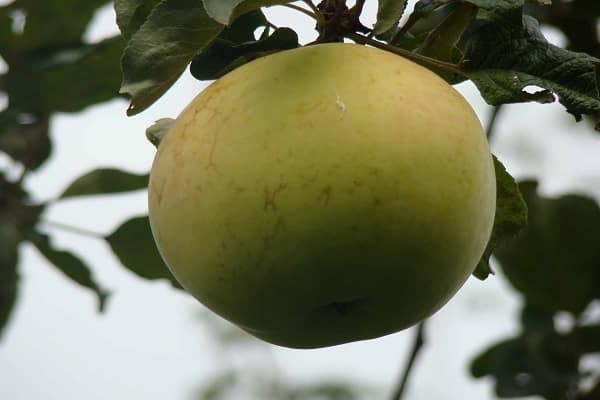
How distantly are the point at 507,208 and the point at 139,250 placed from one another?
62 centimetres

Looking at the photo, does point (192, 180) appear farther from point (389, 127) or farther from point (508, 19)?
point (508, 19)

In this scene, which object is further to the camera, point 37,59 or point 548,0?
point 37,59

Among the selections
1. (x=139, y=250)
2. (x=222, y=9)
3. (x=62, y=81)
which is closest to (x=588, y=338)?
(x=139, y=250)

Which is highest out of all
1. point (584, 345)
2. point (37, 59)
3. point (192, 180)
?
point (192, 180)

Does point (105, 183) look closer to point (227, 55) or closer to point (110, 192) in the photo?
point (110, 192)

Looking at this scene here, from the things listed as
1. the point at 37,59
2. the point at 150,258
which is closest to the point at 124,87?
the point at 150,258

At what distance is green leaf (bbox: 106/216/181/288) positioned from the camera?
140 cm

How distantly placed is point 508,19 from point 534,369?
46.1 inches

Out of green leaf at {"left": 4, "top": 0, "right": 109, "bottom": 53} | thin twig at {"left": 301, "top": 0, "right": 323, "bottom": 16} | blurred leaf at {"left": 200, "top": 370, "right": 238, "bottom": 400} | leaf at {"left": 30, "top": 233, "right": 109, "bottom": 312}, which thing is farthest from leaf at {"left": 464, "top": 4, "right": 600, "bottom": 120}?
blurred leaf at {"left": 200, "top": 370, "right": 238, "bottom": 400}

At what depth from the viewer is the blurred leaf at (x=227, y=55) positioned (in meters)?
1.01

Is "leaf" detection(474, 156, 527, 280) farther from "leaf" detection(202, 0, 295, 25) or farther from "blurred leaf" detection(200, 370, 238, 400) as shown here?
"blurred leaf" detection(200, 370, 238, 400)

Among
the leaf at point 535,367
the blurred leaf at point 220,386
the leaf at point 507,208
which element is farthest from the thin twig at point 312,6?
the blurred leaf at point 220,386

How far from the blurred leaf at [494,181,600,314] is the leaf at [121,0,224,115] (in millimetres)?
1004

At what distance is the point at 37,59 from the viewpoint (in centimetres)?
179
